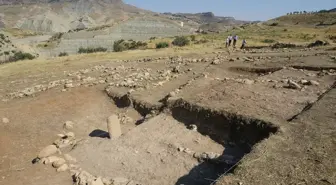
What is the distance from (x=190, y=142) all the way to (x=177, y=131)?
0.65 metres

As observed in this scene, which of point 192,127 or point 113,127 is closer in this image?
point 192,127

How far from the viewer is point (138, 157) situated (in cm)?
792

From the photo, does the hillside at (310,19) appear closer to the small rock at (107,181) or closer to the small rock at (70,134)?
the small rock at (70,134)

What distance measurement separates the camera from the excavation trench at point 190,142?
7.07 metres

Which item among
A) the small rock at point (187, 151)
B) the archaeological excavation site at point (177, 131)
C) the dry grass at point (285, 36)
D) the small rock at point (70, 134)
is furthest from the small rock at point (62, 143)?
the dry grass at point (285, 36)

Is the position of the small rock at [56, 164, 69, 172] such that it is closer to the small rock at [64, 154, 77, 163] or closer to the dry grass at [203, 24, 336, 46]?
the small rock at [64, 154, 77, 163]

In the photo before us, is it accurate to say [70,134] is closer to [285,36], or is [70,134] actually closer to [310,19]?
[285,36]

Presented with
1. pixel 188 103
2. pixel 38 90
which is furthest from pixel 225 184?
pixel 38 90

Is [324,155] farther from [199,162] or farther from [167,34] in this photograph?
[167,34]

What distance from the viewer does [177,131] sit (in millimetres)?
8812

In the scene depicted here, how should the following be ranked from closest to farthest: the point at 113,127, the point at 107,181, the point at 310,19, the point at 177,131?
the point at 107,181 < the point at 177,131 < the point at 113,127 < the point at 310,19

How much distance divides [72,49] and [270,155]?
139ft

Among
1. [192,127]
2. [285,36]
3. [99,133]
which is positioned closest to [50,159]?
[99,133]

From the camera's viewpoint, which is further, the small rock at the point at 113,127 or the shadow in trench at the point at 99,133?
the shadow in trench at the point at 99,133
